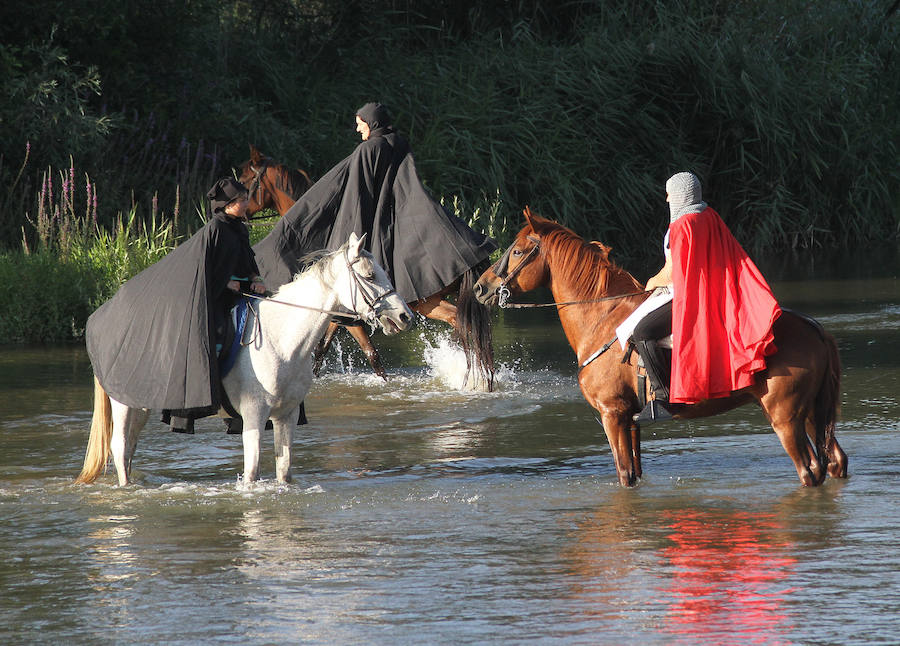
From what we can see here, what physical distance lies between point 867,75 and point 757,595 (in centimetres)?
2056

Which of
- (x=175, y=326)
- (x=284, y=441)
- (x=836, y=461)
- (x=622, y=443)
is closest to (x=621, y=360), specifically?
(x=622, y=443)

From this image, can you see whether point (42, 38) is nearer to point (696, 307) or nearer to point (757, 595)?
point (696, 307)

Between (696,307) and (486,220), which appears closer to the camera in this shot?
(696,307)

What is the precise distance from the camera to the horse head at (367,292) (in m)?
7.69

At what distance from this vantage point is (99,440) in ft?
27.1

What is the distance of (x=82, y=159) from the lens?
1934cm

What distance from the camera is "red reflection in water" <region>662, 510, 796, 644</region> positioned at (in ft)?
18.0

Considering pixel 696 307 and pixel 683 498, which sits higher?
pixel 696 307

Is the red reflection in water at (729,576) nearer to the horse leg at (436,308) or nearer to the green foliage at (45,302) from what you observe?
the horse leg at (436,308)

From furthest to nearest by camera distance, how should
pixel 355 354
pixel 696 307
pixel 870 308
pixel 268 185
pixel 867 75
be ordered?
pixel 867 75, pixel 870 308, pixel 355 354, pixel 268 185, pixel 696 307

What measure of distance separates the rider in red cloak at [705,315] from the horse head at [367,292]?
130cm

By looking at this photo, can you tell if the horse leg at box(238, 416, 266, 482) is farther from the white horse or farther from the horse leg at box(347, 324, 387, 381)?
the horse leg at box(347, 324, 387, 381)

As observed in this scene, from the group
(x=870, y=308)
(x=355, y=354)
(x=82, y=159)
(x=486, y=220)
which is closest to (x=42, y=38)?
(x=82, y=159)

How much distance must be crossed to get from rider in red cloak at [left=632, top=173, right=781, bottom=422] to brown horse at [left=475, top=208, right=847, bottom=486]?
0.19 m
